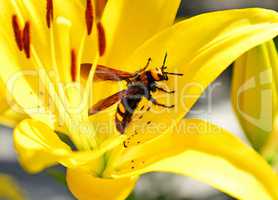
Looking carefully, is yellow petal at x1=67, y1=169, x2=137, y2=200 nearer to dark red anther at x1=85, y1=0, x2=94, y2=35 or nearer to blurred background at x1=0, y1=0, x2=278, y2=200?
dark red anther at x1=85, y1=0, x2=94, y2=35

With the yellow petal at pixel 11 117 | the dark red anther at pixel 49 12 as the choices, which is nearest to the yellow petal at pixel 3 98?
the yellow petal at pixel 11 117

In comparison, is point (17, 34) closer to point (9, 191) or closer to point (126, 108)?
point (126, 108)

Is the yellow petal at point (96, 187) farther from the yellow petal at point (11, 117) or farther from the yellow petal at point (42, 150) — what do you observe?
the yellow petal at point (11, 117)

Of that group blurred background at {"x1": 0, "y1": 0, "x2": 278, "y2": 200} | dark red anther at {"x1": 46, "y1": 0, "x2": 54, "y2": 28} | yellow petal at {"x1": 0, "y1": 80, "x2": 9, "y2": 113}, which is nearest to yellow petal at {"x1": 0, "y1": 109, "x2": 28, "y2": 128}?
yellow petal at {"x1": 0, "y1": 80, "x2": 9, "y2": 113}

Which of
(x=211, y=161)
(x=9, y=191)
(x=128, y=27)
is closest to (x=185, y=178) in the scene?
(x=9, y=191)

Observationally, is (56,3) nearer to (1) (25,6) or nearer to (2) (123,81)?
(1) (25,6)

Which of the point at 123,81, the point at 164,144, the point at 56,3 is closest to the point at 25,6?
the point at 56,3
